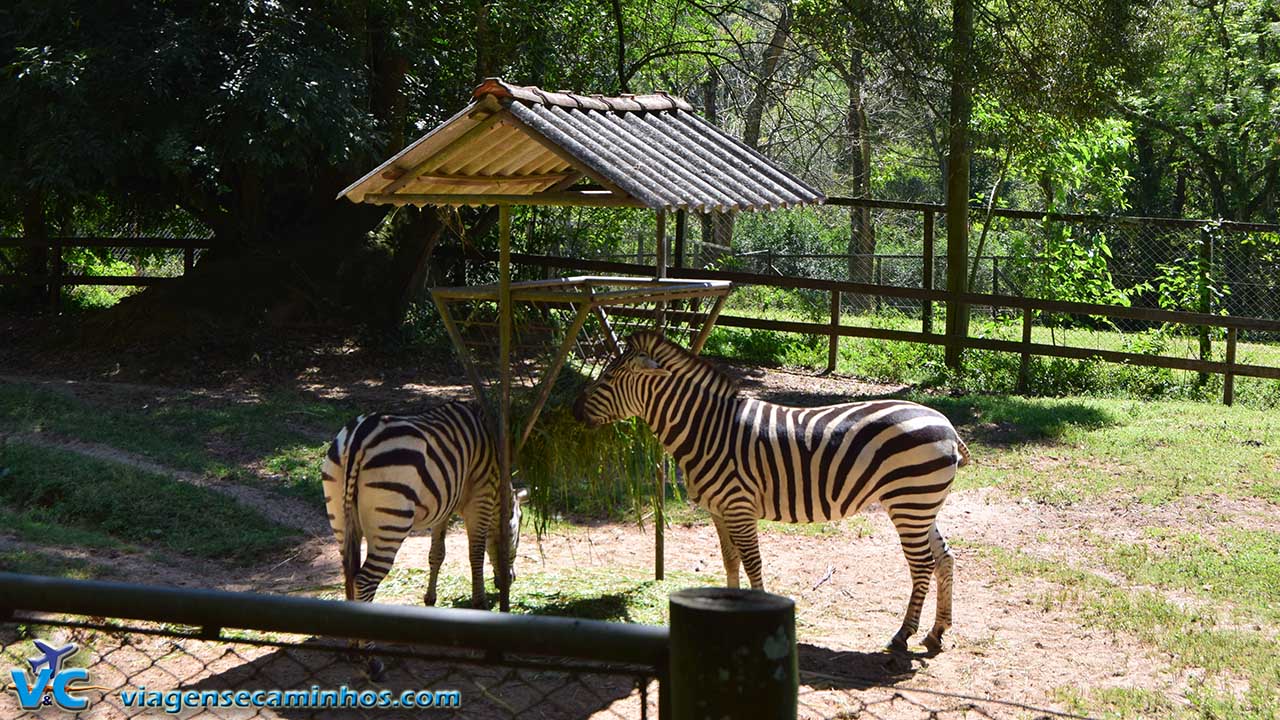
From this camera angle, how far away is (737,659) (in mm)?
1612

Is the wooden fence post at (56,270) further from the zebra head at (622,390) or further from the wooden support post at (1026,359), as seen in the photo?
the wooden support post at (1026,359)

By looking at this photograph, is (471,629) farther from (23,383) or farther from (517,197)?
(23,383)

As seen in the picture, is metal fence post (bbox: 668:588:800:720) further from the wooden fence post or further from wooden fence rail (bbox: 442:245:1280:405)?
the wooden fence post

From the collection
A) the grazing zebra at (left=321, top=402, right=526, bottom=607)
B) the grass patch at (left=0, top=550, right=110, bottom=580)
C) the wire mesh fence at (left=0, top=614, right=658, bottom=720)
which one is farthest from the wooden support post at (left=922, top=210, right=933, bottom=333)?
the grass patch at (left=0, top=550, right=110, bottom=580)

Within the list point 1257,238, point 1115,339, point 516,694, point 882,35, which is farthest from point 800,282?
point 516,694

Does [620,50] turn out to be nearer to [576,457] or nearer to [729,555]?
[576,457]

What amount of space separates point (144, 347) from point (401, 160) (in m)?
8.20

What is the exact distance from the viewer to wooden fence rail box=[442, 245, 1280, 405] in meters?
11.6

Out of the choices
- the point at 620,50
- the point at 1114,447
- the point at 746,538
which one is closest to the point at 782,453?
the point at 746,538

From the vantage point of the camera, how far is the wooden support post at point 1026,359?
12219mm

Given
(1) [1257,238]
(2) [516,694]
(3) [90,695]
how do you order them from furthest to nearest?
1. (1) [1257,238]
2. (2) [516,694]
3. (3) [90,695]

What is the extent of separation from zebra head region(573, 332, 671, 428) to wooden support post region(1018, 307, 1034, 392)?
7256 millimetres

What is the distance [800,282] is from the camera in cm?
1322

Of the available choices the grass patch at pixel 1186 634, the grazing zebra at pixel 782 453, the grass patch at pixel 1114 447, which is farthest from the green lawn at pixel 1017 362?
the grazing zebra at pixel 782 453
